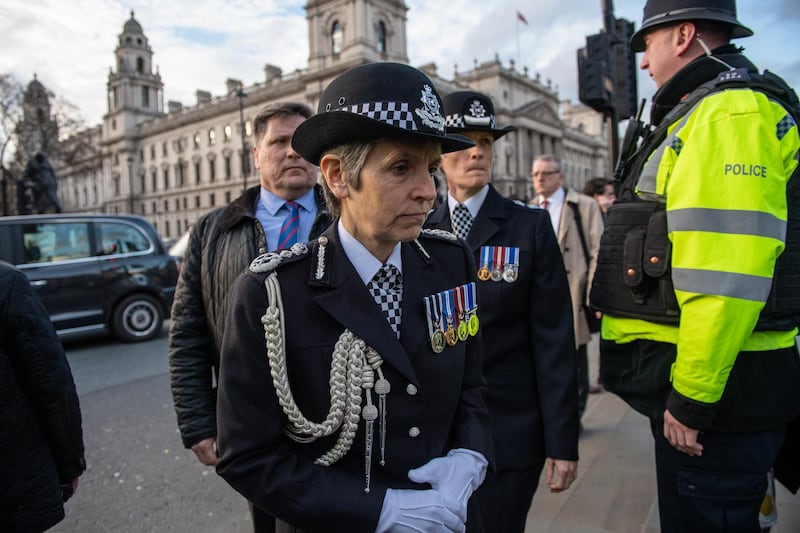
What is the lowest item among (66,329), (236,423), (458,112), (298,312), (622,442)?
(622,442)

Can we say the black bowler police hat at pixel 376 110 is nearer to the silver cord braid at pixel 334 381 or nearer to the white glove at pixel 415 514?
the silver cord braid at pixel 334 381

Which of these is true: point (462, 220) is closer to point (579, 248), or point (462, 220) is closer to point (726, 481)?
point (726, 481)

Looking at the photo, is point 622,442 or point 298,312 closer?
point 298,312

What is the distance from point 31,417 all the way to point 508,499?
6.26 ft

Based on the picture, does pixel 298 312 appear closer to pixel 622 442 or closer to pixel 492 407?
pixel 492 407

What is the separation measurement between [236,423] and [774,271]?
6.04 feet

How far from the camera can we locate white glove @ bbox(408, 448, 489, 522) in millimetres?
1449

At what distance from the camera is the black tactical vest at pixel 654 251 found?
1921 millimetres

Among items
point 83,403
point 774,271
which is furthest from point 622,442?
point 83,403

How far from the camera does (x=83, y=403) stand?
5770mm

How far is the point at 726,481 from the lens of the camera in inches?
76.9

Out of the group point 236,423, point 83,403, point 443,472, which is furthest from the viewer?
point 83,403

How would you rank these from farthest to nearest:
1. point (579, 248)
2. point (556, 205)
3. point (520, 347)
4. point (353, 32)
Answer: point (353, 32) < point (556, 205) < point (579, 248) < point (520, 347)

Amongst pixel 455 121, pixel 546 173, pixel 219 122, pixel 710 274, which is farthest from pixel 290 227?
pixel 219 122
